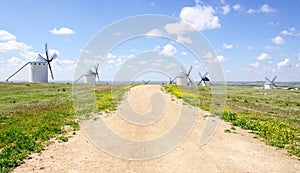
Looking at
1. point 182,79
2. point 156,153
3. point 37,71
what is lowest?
point 156,153

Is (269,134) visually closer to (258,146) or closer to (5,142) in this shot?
(258,146)

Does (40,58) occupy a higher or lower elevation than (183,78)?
→ higher

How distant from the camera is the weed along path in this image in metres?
9.51

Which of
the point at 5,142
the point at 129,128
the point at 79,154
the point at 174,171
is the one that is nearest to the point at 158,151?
the point at 174,171

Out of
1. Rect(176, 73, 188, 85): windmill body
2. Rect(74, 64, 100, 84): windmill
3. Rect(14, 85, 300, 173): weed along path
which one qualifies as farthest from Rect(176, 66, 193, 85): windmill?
Rect(14, 85, 300, 173): weed along path

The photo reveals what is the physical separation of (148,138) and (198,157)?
378 centimetres

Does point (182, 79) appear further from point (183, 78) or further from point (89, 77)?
point (89, 77)

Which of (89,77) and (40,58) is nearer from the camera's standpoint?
(40,58)

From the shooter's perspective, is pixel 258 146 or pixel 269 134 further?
pixel 269 134

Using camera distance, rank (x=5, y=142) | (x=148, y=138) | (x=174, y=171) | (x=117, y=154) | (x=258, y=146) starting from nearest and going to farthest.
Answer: (x=174, y=171) → (x=117, y=154) → (x=5, y=142) → (x=258, y=146) → (x=148, y=138)

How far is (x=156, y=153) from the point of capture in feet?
36.6

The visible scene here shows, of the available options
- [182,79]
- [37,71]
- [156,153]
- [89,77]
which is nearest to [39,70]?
[37,71]

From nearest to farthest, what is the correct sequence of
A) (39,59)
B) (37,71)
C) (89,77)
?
1. (37,71)
2. (39,59)
3. (89,77)

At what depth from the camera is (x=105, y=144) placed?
1253cm
